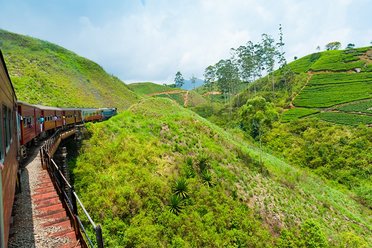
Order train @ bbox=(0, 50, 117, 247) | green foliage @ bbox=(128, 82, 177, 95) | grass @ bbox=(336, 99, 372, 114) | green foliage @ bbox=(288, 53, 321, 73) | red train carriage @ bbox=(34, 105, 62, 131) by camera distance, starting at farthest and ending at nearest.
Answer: green foliage @ bbox=(128, 82, 177, 95) → green foliage @ bbox=(288, 53, 321, 73) → grass @ bbox=(336, 99, 372, 114) → red train carriage @ bbox=(34, 105, 62, 131) → train @ bbox=(0, 50, 117, 247)

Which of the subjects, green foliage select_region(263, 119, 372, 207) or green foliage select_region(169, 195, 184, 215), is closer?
green foliage select_region(169, 195, 184, 215)

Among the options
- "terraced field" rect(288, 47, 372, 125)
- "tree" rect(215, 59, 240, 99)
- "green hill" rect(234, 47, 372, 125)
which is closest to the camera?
"terraced field" rect(288, 47, 372, 125)

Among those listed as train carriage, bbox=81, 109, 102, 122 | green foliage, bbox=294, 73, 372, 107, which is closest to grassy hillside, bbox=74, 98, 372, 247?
train carriage, bbox=81, 109, 102, 122

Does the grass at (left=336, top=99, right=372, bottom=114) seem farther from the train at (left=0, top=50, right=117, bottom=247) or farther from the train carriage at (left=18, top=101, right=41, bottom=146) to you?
the train carriage at (left=18, top=101, right=41, bottom=146)

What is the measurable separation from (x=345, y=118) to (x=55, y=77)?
62.9m

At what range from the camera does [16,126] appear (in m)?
10.4

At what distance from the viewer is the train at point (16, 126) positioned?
5090 millimetres

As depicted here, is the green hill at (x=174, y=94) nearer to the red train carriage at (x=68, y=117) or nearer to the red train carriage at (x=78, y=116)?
the red train carriage at (x=78, y=116)

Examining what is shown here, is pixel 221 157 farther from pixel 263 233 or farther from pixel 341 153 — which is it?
pixel 341 153

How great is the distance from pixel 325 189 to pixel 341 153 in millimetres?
14136

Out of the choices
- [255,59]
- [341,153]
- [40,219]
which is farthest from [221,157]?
[255,59]

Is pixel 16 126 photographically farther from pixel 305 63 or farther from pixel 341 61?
pixel 305 63

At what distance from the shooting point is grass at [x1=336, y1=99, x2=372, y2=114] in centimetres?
5562

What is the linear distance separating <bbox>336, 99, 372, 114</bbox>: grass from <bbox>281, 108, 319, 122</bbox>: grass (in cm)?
622
